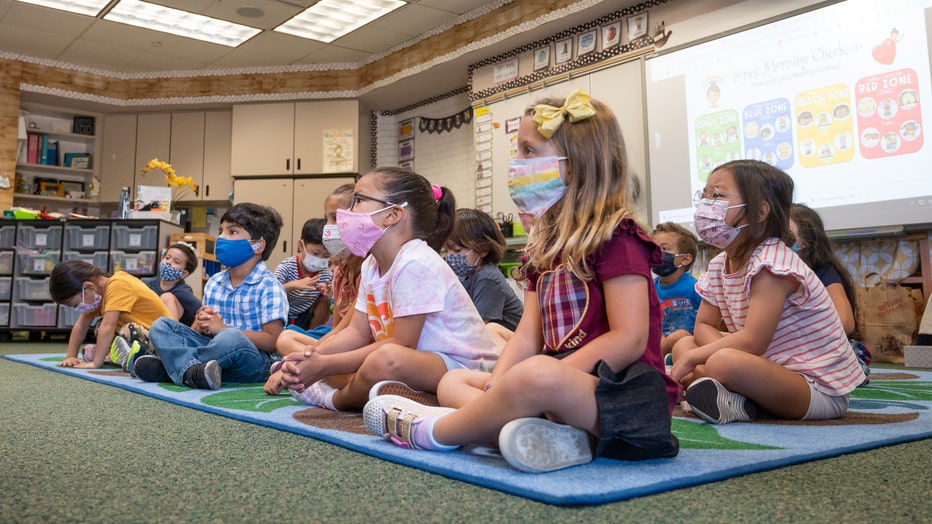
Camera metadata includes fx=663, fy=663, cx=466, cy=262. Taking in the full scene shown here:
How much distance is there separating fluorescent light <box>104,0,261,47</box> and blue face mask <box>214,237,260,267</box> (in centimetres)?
407

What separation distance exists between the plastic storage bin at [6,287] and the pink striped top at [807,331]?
19.9ft

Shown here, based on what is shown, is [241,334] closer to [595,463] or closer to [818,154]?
[595,463]

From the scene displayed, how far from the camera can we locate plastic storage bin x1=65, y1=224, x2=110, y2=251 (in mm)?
5508

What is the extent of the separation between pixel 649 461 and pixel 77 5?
629 centimetres

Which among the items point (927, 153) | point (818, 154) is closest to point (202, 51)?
point (818, 154)

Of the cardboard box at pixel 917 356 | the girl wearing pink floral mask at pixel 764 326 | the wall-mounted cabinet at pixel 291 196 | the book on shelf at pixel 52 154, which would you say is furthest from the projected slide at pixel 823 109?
the book on shelf at pixel 52 154

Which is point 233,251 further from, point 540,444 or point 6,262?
point 6,262

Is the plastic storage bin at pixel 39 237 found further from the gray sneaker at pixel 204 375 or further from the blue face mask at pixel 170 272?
the gray sneaker at pixel 204 375

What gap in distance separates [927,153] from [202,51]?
6047 millimetres

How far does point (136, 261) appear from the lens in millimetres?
5410

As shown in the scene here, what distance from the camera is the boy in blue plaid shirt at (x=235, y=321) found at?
7.51 ft

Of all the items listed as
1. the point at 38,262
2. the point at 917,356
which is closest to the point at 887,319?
the point at 917,356

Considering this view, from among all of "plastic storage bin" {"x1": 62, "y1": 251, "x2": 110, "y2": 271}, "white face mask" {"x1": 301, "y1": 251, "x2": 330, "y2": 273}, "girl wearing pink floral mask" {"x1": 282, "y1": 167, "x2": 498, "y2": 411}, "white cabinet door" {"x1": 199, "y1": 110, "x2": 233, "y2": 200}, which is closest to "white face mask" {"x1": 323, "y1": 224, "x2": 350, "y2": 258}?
"girl wearing pink floral mask" {"x1": 282, "y1": 167, "x2": 498, "y2": 411}

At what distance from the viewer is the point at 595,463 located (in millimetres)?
1072
